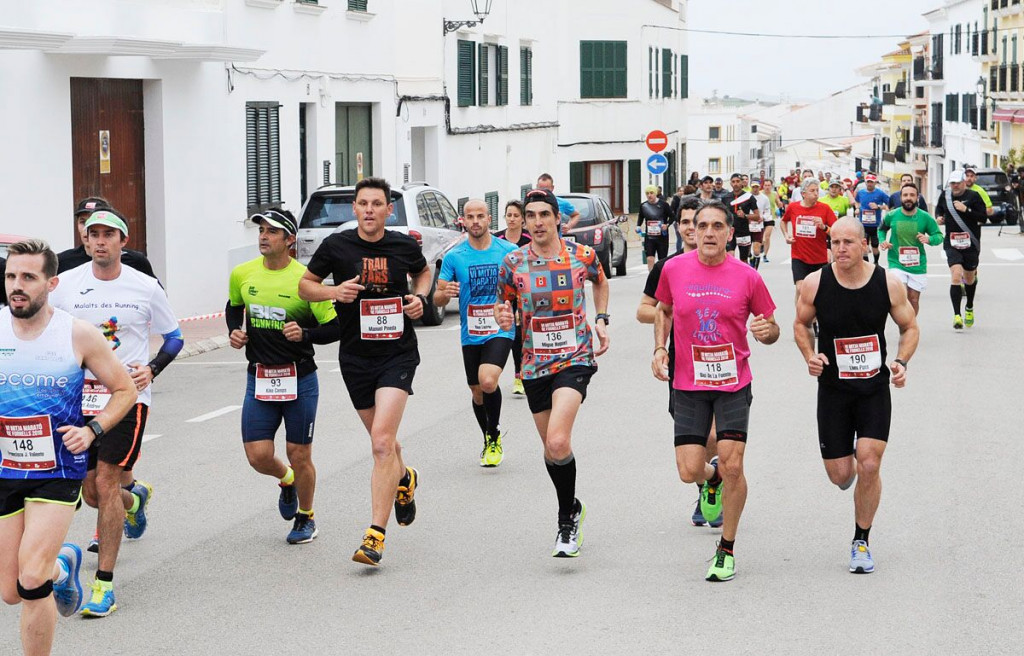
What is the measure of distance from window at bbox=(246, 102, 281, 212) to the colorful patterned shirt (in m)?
15.4

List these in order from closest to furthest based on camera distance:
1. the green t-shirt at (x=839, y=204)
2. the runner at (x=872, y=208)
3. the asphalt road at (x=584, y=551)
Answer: the asphalt road at (x=584, y=551) → the green t-shirt at (x=839, y=204) → the runner at (x=872, y=208)

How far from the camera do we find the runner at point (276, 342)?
8297 mm

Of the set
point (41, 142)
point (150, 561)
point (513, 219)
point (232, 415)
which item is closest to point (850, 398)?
point (150, 561)

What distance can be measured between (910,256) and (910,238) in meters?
0.20

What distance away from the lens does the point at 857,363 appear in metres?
7.68

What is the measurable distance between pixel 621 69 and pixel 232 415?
1628 inches

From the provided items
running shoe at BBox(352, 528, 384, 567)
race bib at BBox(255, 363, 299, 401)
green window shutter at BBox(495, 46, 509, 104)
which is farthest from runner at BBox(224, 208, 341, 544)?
green window shutter at BBox(495, 46, 509, 104)

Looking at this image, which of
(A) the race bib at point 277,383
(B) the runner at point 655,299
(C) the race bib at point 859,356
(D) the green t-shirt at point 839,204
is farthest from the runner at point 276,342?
(D) the green t-shirt at point 839,204

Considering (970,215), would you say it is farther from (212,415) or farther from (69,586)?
(69,586)

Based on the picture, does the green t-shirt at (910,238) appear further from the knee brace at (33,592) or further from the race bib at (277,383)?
the knee brace at (33,592)

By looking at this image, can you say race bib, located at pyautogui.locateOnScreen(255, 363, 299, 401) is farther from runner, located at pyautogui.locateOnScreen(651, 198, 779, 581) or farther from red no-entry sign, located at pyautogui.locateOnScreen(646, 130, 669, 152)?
red no-entry sign, located at pyautogui.locateOnScreen(646, 130, 669, 152)

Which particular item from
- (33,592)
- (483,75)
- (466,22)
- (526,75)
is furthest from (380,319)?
(526,75)

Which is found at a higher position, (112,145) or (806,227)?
(112,145)

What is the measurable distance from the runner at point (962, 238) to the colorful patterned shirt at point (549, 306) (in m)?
11.2
